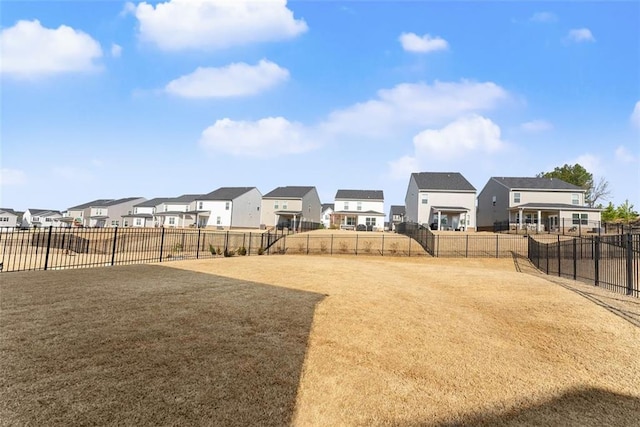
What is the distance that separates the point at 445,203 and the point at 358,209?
581 inches

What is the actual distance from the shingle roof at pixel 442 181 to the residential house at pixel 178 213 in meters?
34.9

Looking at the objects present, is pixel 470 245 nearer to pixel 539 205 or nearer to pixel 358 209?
pixel 539 205

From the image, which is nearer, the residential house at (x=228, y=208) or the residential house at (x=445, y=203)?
the residential house at (x=445, y=203)

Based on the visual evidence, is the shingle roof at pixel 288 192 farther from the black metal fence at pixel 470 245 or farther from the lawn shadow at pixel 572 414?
the lawn shadow at pixel 572 414

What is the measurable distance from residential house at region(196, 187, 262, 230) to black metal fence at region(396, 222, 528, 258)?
31.5 meters

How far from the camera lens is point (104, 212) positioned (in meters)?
69.8

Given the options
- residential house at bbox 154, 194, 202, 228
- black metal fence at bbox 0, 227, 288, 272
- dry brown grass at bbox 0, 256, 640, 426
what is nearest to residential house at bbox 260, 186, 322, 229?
residential house at bbox 154, 194, 202, 228

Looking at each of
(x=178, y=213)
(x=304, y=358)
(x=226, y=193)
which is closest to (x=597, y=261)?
(x=304, y=358)

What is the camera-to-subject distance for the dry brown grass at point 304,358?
133 inches

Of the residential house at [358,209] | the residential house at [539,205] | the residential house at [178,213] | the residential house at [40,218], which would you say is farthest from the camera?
the residential house at [40,218]

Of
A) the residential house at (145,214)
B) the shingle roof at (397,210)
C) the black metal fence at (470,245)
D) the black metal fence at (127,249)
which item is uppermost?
the shingle roof at (397,210)

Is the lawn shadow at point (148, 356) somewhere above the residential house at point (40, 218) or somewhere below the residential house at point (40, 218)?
below

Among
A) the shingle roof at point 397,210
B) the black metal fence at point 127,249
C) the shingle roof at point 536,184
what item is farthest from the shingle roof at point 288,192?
the shingle roof at point 536,184

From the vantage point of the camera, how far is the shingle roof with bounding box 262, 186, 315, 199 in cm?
5259
